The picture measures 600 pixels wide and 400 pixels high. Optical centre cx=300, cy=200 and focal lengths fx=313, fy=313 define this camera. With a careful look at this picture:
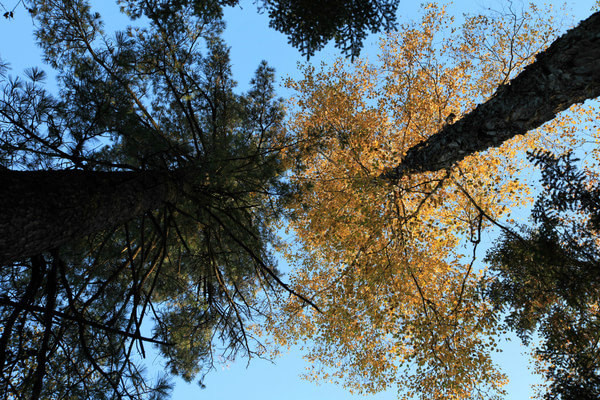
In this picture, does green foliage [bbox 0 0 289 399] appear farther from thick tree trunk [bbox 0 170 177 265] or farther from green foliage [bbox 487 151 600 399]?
green foliage [bbox 487 151 600 399]

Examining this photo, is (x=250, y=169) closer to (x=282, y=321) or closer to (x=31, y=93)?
(x=31, y=93)

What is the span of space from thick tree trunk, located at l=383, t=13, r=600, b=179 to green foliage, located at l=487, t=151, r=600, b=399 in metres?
0.97

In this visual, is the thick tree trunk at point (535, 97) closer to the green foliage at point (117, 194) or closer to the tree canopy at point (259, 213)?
the tree canopy at point (259, 213)

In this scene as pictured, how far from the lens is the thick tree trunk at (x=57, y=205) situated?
6.97ft

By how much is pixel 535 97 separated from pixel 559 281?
79.9 inches

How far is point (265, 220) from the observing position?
255 inches

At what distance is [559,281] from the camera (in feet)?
10.8

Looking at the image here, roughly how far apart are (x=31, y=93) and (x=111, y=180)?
160cm

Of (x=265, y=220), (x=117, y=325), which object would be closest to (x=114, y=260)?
(x=117, y=325)

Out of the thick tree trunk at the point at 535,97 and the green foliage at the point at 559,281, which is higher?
the thick tree trunk at the point at 535,97

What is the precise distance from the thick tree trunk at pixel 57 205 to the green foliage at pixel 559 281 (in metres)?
3.87

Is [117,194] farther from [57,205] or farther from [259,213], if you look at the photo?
[259,213]

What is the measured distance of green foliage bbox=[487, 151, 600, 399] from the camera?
2793 millimetres

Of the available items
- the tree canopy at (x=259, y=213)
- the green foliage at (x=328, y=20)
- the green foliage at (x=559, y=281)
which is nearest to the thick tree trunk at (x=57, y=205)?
the tree canopy at (x=259, y=213)
